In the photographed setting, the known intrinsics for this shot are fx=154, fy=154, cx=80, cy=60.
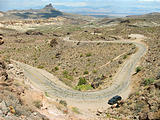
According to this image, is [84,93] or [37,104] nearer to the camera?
[37,104]

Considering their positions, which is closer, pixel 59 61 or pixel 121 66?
pixel 121 66

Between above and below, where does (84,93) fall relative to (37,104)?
below

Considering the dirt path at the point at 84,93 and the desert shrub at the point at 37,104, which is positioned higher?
the desert shrub at the point at 37,104

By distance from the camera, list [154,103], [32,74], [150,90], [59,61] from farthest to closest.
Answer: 1. [59,61]
2. [32,74]
3. [150,90]
4. [154,103]

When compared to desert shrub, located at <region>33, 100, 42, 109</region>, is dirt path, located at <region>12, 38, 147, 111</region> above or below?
below

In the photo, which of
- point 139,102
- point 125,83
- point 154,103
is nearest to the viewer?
point 154,103

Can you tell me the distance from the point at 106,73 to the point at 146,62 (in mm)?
9301

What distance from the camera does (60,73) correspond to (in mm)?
36844

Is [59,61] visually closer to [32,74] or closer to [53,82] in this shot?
[32,74]

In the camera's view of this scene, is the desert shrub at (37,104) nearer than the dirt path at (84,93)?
Yes

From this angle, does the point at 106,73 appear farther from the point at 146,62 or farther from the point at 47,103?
the point at 47,103

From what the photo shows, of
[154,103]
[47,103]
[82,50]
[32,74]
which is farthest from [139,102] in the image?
[82,50]

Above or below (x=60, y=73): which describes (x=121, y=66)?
above

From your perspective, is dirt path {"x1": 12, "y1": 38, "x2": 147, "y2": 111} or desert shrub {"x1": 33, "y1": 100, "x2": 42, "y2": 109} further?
dirt path {"x1": 12, "y1": 38, "x2": 147, "y2": 111}
